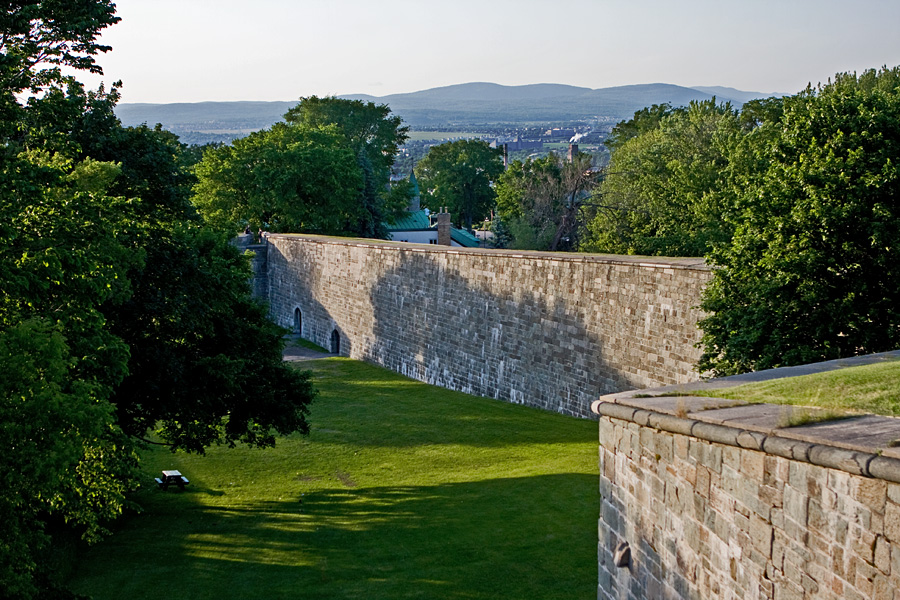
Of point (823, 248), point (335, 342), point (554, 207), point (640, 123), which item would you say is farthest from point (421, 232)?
point (823, 248)

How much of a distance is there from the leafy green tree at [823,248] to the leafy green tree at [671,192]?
14.9 m

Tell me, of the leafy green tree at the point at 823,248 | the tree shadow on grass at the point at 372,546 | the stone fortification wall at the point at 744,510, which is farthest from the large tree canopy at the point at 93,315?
the leafy green tree at the point at 823,248

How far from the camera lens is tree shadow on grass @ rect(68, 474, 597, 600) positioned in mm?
12281

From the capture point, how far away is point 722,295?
15664 mm

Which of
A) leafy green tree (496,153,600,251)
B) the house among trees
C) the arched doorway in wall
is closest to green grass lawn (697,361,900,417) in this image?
the arched doorway in wall

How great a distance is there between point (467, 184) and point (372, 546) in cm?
7405

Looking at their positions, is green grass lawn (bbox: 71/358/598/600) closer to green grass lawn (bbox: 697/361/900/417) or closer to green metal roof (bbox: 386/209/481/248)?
green grass lawn (bbox: 697/361/900/417)

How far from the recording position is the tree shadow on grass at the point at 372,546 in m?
12.3

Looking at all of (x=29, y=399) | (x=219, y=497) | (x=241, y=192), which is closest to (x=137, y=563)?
(x=219, y=497)

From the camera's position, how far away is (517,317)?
2422 cm

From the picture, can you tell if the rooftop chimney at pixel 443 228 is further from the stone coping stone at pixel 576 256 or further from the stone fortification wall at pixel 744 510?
the stone fortification wall at pixel 744 510

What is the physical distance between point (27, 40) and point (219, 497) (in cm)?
921

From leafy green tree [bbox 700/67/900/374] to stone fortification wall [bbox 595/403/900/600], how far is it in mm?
6922

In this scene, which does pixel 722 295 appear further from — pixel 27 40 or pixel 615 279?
pixel 27 40
